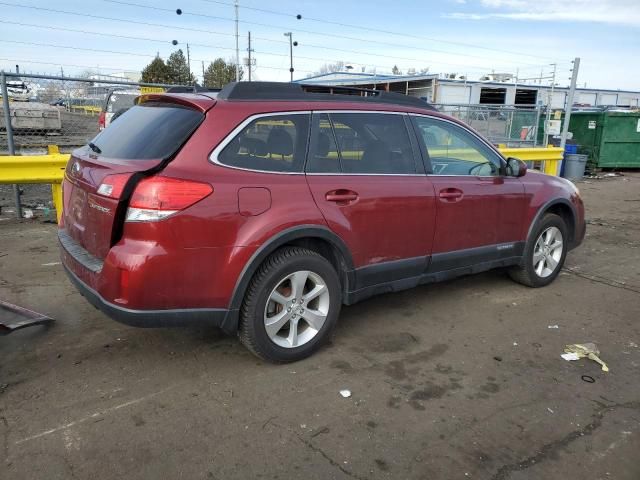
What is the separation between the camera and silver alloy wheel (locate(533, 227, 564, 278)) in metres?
5.30

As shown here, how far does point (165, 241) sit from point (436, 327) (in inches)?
94.9

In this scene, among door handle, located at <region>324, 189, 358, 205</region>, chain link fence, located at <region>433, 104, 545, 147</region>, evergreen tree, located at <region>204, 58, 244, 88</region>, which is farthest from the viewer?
evergreen tree, located at <region>204, 58, 244, 88</region>

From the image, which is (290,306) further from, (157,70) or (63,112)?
(157,70)

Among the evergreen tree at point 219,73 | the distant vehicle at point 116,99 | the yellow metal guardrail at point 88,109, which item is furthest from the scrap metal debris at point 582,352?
the evergreen tree at point 219,73

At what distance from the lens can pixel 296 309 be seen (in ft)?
11.9

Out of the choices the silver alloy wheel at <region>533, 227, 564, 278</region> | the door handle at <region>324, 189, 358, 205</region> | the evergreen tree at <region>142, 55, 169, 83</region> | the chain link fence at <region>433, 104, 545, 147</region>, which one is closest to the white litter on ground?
the silver alloy wheel at <region>533, 227, 564, 278</region>

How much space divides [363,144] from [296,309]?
1.33m

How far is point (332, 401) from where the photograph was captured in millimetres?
3230

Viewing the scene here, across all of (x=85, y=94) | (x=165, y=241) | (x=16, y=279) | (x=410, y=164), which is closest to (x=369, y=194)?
(x=410, y=164)

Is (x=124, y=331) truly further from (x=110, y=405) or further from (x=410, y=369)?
(x=410, y=369)

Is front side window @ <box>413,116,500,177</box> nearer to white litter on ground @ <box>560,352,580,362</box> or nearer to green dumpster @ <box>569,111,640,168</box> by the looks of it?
white litter on ground @ <box>560,352,580,362</box>

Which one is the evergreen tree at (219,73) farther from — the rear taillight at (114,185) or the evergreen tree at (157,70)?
the rear taillight at (114,185)

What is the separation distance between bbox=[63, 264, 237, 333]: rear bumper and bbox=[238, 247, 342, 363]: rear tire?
160mm

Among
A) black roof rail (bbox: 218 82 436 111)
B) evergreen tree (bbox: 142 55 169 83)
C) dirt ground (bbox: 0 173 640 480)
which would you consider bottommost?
dirt ground (bbox: 0 173 640 480)
